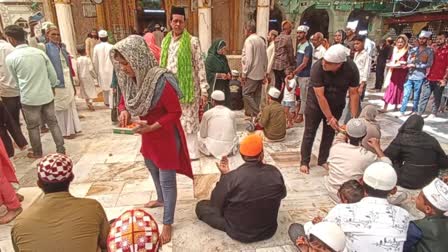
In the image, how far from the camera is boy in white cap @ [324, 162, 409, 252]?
1.52 meters

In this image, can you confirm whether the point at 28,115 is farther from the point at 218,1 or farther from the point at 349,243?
the point at 218,1

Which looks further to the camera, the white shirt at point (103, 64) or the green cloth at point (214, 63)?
the white shirt at point (103, 64)

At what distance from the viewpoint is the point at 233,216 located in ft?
7.25

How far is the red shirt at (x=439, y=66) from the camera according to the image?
528 cm

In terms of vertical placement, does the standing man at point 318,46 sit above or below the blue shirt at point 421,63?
above

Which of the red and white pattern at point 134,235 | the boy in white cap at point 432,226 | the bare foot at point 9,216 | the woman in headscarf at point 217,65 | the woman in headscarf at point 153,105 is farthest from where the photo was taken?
the woman in headscarf at point 217,65

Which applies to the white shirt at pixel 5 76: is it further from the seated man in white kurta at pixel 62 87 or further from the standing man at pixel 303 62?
the standing man at pixel 303 62

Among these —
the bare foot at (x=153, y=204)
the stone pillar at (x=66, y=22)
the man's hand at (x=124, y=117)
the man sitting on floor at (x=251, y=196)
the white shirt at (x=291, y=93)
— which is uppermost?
the stone pillar at (x=66, y=22)

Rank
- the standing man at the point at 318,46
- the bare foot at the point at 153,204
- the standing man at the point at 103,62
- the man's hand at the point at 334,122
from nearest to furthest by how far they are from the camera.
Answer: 1. the bare foot at the point at 153,204
2. the man's hand at the point at 334,122
3. the standing man at the point at 318,46
4. the standing man at the point at 103,62

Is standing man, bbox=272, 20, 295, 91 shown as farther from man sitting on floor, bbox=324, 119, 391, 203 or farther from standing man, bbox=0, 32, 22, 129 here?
standing man, bbox=0, 32, 22, 129

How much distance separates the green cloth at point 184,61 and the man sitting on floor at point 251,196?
135cm

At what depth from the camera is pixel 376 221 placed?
1553 mm

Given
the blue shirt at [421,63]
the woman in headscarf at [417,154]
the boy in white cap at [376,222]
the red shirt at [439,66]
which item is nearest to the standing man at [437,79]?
the red shirt at [439,66]

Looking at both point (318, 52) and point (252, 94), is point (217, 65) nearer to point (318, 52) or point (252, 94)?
point (252, 94)
